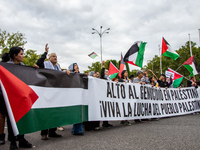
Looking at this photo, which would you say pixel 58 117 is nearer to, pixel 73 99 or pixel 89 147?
pixel 73 99

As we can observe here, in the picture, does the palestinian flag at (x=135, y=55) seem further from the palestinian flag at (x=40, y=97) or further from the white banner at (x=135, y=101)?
the palestinian flag at (x=40, y=97)

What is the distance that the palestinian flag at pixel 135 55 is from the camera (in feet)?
26.8

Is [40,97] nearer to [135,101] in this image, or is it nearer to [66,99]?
[66,99]

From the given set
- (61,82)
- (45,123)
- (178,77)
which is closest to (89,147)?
(45,123)

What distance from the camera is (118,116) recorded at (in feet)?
18.7

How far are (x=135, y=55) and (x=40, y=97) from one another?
210 inches

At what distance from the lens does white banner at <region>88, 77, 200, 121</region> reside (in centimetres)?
525

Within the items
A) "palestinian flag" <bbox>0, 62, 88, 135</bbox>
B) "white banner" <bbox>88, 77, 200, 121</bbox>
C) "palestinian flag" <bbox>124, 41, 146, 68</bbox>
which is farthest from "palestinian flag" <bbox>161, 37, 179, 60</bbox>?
"palestinian flag" <bbox>0, 62, 88, 135</bbox>

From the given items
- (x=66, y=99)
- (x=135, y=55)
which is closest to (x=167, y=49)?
(x=135, y=55)

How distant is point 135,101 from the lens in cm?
645

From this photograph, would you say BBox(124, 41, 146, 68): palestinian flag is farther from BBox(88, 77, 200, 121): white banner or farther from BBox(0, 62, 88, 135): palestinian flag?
BBox(0, 62, 88, 135): palestinian flag

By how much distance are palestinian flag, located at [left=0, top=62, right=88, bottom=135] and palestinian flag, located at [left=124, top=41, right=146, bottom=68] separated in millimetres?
3603

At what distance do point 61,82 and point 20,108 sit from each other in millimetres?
1291

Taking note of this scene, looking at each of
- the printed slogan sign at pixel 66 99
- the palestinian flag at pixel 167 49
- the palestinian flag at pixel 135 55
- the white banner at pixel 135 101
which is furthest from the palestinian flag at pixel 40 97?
the palestinian flag at pixel 167 49
